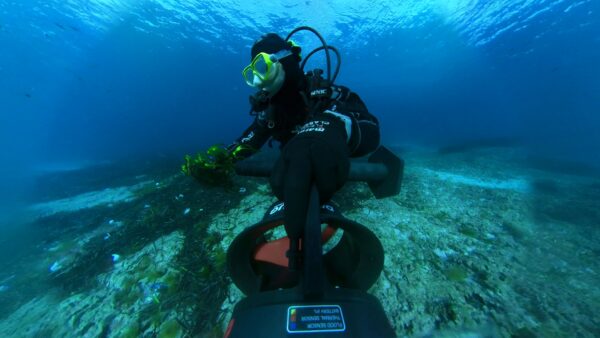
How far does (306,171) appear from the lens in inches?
53.6

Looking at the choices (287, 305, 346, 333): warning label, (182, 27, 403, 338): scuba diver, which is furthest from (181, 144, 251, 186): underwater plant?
(287, 305, 346, 333): warning label

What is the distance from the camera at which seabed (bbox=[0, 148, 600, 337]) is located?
2.57 meters

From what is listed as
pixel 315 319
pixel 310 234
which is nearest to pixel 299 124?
pixel 310 234

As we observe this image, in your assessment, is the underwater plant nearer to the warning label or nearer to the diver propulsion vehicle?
the diver propulsion vehicle

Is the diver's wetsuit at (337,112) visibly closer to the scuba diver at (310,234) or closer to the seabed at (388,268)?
the scuba diver at (310,234)

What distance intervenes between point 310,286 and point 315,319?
0.41 ft

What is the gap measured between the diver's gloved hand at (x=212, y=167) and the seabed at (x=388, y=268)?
3.69 feet

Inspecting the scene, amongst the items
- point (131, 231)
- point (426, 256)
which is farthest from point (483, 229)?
point (131, 231)

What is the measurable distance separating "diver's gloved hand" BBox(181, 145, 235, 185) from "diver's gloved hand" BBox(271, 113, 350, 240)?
2.25 meters

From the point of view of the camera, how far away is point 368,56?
125 feet

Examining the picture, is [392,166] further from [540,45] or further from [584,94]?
[584,94]

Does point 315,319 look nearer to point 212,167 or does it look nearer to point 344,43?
point 212,167

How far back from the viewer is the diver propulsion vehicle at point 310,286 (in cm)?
94

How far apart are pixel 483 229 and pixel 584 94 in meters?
84.9
